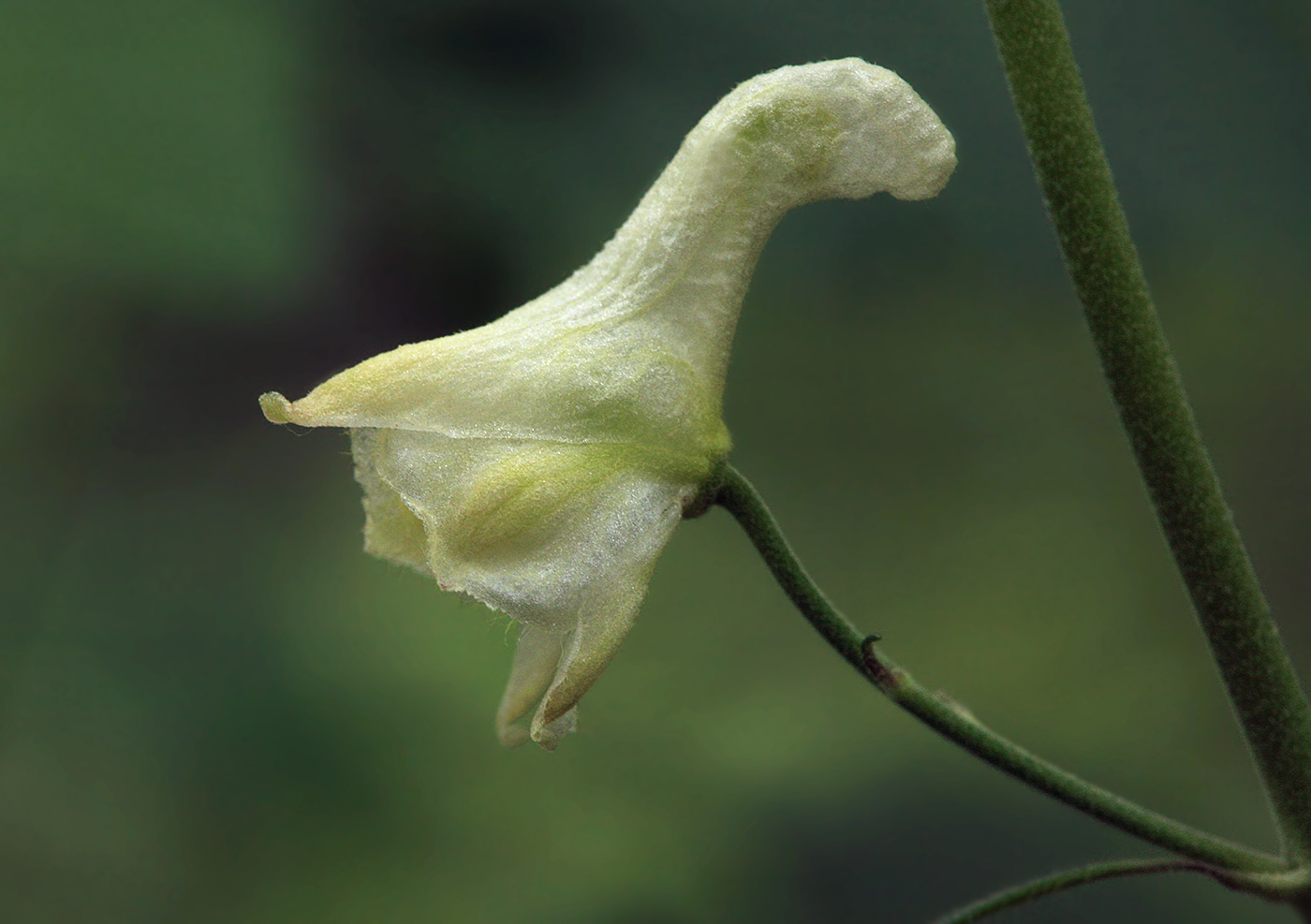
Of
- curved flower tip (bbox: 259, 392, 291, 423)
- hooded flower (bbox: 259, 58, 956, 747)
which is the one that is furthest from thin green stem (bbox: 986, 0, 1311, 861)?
curved flower tip (bbox: 259, 392, 291, 423)

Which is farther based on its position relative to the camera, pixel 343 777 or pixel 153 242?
pixel 153 242

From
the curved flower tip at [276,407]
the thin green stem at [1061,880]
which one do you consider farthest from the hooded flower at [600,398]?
the thin green stem at [1061,880]

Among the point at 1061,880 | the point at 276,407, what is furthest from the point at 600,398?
the point at 1061,880

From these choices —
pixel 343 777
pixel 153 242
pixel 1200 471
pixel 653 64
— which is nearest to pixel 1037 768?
pixel 1200 471

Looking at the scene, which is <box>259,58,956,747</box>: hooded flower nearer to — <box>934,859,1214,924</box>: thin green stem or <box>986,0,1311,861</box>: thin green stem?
<box>986,0,1311,861</box>: thin green stem

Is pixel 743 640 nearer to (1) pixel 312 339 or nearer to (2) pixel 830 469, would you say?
(2) pixel 830 469

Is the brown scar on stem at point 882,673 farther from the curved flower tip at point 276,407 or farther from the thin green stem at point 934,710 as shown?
the curved flower tip at point 276,407
